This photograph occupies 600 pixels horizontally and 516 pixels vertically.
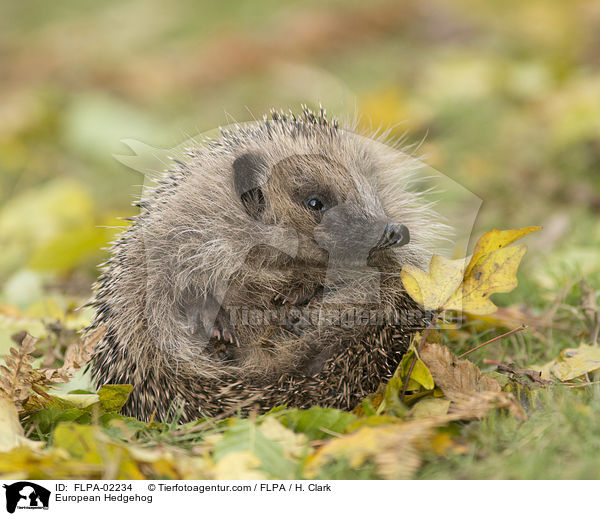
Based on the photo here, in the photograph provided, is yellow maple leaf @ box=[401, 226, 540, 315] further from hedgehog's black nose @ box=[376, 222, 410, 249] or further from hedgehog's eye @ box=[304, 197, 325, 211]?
hedgehog's eye @ box=[304, 197, 325, 211]

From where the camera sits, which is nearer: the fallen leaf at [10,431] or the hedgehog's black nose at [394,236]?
the fallen leaf at [10,431]

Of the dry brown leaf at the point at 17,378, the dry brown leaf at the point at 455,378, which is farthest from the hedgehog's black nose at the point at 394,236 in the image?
the dry brown leaf at the point at 17,378

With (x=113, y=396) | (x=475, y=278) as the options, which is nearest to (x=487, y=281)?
(x=475, y=278)

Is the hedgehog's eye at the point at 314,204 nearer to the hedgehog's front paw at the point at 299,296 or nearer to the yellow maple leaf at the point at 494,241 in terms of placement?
the hedgehog's front paw at the point at 299,296

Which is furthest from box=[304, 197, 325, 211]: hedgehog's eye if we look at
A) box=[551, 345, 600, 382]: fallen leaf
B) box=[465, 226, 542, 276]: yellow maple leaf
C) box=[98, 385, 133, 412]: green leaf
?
box=[551, 345, 600, 382]: fallen leaf

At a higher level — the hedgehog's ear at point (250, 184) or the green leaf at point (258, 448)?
the hedgehog's ear at point (250, 184)

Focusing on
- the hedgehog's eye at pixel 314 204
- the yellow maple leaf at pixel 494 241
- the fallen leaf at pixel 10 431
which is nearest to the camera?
the fallen leaf at pixel 10 431
